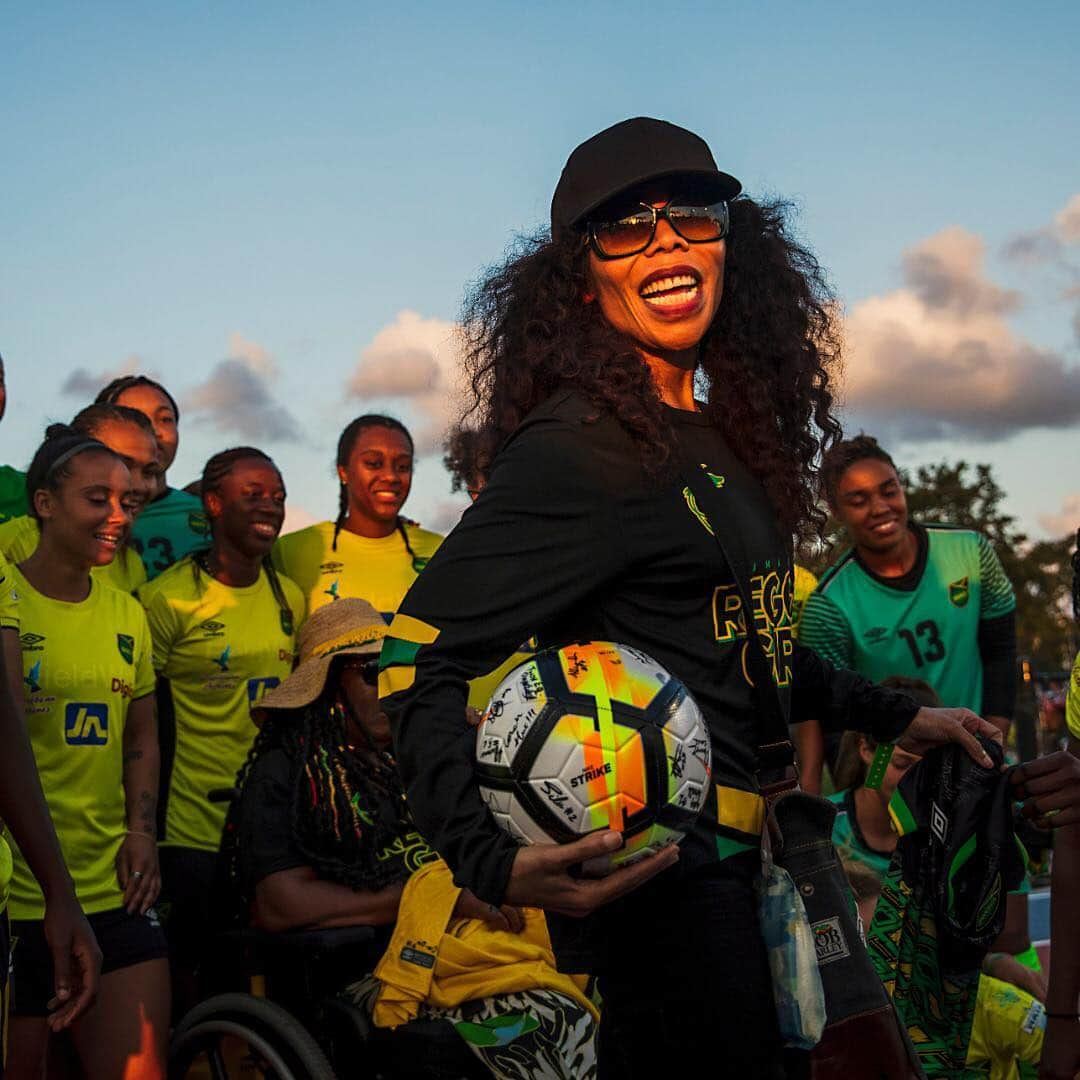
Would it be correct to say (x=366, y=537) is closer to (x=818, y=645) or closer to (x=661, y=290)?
(x=818, y=645)

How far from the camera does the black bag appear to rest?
2.34 metres

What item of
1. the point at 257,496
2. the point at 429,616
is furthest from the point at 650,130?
the point at 257,496

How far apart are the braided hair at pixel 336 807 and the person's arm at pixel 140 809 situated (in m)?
0.27

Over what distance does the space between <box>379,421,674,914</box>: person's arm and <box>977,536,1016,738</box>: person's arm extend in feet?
15.1

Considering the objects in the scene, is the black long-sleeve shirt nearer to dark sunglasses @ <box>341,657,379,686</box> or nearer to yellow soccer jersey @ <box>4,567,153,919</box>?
dark sunglasses @ <box>341,657,379,686</box>

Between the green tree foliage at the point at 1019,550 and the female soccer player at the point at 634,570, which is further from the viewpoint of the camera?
the green tree foliage at the point at 1019,550

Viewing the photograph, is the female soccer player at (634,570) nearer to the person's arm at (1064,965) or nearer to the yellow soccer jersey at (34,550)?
the person's arm at (1064,965)

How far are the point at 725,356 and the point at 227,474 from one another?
141 inches

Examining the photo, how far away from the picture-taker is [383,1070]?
153 inches

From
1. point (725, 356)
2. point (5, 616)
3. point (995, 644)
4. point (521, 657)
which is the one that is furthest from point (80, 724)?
point (995, 644)

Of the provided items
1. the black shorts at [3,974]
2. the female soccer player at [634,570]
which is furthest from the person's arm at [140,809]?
the female soccer player at [634,570]

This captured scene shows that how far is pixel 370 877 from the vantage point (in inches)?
→ 172

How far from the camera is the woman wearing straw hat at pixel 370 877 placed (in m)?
3.83

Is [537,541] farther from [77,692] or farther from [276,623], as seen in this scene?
[276,623]
